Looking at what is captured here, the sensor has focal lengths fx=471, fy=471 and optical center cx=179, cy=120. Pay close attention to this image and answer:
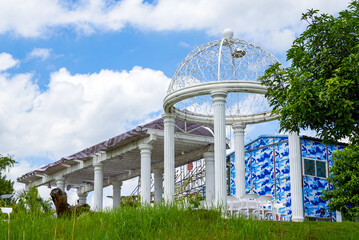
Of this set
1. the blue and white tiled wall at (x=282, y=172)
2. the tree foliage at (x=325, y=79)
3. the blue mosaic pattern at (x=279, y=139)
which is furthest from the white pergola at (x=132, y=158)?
the tree foliage at (x=325, y=79)

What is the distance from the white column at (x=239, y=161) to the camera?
711 inches

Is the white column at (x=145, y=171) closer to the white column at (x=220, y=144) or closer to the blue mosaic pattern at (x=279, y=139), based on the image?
the white column at (x=220, y=144)

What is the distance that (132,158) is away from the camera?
2464 cm

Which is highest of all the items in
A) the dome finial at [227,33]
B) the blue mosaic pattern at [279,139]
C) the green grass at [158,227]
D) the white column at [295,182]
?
the dome finial at [227,33]

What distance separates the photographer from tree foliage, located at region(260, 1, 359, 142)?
28.0ft

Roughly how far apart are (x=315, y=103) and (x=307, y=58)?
4.10 feet

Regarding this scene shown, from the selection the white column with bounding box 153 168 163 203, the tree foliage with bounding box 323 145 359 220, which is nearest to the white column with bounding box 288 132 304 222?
the tree foliage with bounding box 323 145 359 220

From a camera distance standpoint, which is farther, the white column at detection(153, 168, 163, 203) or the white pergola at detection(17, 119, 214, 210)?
the white column at detection(153, 168, 163, 203)

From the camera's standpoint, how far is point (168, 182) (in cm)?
1673

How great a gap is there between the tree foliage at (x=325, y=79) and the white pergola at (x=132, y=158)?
820cm

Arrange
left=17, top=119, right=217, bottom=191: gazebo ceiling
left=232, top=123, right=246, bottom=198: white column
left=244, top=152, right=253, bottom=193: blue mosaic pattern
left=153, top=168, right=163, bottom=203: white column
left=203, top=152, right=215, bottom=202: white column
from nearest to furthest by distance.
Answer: left=232, top=123, right=246, bottom=198: white column
left=17, top=119, right=217, bottom=191: gazebo ceiling
left=203, top=152, right=215, bottom=202: white column
left=244, top=152, right=253, bottom=193: blue mosaic pattern
left=153, top=168, right=163, bottom=203: white column

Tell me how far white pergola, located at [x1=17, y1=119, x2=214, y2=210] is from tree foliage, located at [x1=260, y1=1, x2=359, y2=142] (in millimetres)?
8196

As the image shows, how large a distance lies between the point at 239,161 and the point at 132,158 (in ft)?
25.6

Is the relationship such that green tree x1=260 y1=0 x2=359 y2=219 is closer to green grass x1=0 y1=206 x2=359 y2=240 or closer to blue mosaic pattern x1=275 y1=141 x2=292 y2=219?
green grass x1=0 y1=206 x2=359 y2=240
